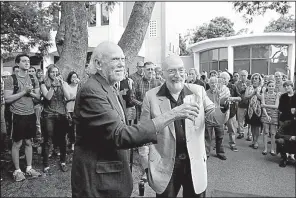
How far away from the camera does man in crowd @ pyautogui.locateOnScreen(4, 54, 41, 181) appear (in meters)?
4.27

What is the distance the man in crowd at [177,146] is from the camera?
247 centimetres

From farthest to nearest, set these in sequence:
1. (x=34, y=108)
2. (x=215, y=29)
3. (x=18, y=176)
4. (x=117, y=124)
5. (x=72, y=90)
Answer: (x=215, y=29), (x=72, y=90), (x=34, y=108), (x=18, y=176), (x=117, y=124)

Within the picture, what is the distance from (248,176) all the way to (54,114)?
354 cm

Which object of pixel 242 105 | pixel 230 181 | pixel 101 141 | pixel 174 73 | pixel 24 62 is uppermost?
pixel 24 62

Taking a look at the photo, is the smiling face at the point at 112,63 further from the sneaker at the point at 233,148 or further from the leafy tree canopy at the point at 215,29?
the leafy tree canopy at the point at 215,29

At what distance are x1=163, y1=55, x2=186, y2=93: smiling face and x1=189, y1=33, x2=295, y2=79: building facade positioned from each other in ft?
61.9

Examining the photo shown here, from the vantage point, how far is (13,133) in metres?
4.38

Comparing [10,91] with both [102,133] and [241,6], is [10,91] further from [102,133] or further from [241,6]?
[241,6]

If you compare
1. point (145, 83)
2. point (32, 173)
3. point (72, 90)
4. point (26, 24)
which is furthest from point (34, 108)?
point (26, 24)

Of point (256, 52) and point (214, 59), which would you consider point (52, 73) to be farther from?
point (214, 59)

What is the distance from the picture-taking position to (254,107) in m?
6.86

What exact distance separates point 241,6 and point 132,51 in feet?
15.9

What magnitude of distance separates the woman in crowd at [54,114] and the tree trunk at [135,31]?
5.55 feet

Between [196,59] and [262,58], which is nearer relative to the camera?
[262,58]
